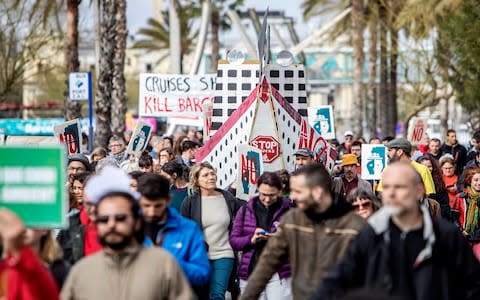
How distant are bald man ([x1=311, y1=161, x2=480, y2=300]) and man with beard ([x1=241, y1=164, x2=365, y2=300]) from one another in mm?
A: 846

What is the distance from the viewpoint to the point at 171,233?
8.12 m

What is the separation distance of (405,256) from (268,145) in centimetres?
838

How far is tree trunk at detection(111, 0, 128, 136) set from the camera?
93.7ft

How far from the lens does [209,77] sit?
24.2 m

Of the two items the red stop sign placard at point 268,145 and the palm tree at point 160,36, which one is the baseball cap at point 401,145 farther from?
the palm tree at point 160,36

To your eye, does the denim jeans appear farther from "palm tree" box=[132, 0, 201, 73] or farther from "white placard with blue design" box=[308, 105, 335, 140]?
"palm tree" box=[132, 0, 201, 73]

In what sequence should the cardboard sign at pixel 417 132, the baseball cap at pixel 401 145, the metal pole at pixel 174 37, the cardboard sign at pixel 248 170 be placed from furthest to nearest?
the metal pole at pixel 174 37 → the cardboard sign at pixel 417 132 → the baseball cap at pixel 401 145 → the cardboard sign at pixel 248 170

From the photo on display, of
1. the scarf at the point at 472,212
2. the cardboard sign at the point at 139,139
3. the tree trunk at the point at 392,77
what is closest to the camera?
the scarf at the point at 472,212

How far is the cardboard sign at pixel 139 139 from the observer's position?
18.5m

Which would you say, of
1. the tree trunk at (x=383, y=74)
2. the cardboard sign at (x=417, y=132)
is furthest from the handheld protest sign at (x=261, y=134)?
the tree trunk at (x=383, y=74)

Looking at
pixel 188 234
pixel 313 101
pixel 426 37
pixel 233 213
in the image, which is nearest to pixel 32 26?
pixel 426 37

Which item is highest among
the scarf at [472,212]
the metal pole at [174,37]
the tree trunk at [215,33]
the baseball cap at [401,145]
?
the tree trunk at [215,33]

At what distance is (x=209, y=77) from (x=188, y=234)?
16144mm

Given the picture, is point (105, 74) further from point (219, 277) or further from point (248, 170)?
point (219, 277)
